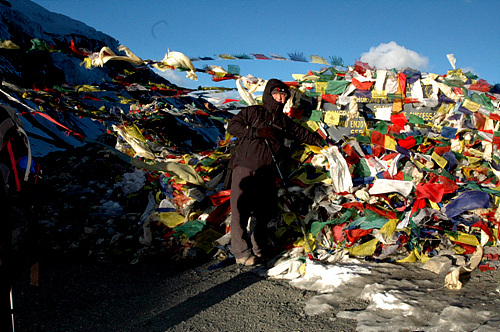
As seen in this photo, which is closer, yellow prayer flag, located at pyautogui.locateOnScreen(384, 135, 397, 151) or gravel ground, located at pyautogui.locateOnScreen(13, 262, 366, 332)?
gravel ground, located at pyautogui.locateOnScreen(13, 262, 366, 332)

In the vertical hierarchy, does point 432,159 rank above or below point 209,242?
above

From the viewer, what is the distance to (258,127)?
13.5 ft

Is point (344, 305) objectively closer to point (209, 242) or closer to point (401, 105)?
point (209, 242)

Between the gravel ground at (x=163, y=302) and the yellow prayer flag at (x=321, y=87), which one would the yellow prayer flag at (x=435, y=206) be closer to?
the gravel ground at (x=163, y=302)

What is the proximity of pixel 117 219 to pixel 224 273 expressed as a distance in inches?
102

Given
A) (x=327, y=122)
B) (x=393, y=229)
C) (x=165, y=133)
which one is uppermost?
(x=165, y=133)

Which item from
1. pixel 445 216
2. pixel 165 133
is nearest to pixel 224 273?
pixel 445 216

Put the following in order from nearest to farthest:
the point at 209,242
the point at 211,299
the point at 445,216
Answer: the point at 211,299 < the point at 445,216 < the point at 209,242

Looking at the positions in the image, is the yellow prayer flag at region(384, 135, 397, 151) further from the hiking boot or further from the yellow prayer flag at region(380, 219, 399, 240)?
the hiking boot

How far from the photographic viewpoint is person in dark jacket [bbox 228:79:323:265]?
13.1 ft

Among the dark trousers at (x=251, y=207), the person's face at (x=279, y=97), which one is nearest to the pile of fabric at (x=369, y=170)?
the dark trousers at (x=251, y=207)

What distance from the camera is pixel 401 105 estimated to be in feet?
15.5

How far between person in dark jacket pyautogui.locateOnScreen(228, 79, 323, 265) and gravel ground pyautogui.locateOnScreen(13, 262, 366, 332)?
0.37 metres

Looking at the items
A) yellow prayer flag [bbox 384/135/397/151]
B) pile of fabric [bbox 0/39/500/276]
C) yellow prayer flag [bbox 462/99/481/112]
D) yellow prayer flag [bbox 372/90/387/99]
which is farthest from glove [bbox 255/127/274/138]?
yellow prayer flag [bbox 462/99/481/112]
